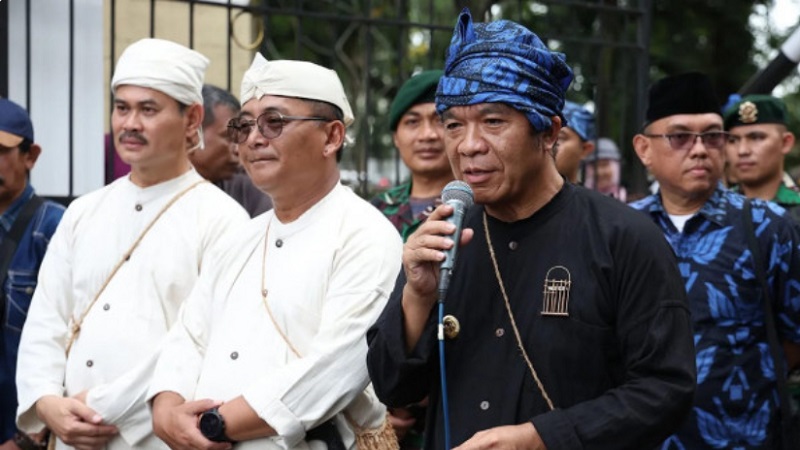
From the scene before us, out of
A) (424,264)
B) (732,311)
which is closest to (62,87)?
(732,311)

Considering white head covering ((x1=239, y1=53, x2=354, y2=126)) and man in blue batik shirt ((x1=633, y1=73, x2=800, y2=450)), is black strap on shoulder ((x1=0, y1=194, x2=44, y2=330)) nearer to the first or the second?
white head covering ((x1=239, y1=53, x2=354, y2=126))

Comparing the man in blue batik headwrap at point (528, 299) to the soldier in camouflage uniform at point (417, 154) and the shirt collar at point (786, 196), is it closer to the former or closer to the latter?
the soldier in camouflage uniform at point (417, 154)

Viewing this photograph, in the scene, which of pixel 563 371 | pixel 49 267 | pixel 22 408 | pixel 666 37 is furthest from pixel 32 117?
pixel 666 37

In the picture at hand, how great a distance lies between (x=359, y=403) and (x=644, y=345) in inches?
52.6

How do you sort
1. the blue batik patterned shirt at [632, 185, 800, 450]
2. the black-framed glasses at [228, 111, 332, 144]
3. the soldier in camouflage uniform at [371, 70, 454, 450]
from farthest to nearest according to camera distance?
the soldier in camouflage uniform at [371, 70, 454, 450] → the blue batik patterned shirt at [632, 185, 800, 450] → the black-framed glasses at [228, 111, 332, 144]

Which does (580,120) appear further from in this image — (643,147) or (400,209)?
(400,209)

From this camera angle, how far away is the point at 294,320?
386 cm

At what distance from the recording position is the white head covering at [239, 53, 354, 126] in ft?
13.3

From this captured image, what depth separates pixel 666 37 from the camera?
45.1ft

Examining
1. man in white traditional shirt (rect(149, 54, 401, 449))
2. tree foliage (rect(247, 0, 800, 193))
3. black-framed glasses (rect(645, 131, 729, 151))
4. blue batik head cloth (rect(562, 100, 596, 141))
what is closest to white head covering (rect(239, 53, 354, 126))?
man in white traditional shirt (rect(149, 54, 401, 449))

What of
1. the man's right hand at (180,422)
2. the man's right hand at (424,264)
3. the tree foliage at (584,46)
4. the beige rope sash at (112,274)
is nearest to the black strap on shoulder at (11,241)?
the beige rope sash at (112,274)

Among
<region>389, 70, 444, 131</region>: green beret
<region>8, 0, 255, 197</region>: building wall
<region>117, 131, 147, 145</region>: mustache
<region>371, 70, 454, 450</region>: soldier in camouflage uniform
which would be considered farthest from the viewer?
<region>8, 0, 255, 197</region>: building wall

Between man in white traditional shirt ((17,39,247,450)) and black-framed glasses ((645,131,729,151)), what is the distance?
1.71 meters

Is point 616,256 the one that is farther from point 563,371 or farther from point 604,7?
point 604,7
